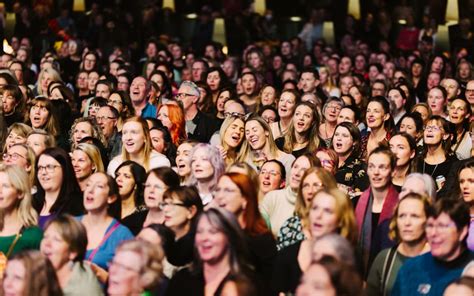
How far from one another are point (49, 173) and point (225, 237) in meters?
2.57

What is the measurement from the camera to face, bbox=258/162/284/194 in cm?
1082

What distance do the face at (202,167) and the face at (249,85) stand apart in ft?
21.0

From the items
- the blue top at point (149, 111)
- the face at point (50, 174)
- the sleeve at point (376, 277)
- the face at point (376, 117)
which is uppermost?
the blue top at point (149, 111)

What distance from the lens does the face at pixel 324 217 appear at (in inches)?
326

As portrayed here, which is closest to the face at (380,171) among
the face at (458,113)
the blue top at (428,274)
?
the blue top at (428,274)

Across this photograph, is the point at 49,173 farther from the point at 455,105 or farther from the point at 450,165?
the point at 455,105

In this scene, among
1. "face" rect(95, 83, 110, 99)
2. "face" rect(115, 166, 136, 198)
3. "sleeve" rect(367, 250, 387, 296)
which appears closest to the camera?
"sleeve" rect(367, 250, 387, 296)

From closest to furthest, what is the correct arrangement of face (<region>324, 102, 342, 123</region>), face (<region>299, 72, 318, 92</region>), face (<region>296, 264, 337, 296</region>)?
face (<region>296, 264, 337, 296</region>)
face (<region>324, 102, 342, 123</region>)
face (<region>299, 72, 318, 92</region>)

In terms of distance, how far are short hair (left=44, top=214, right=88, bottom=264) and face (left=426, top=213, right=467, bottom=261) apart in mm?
2009

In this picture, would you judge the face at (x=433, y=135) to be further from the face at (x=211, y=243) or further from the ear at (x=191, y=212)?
the face at (x=211, y=243)

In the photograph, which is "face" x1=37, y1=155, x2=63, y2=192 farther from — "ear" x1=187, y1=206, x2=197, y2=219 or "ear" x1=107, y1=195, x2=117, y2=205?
"ear" x1=187, y1=206, x2=197, y2=219

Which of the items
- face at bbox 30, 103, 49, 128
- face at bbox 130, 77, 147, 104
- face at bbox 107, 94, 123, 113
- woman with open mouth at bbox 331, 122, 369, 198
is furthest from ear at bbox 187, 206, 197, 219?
face at bbox 130, 77, 147, 104

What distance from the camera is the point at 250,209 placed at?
346 inches

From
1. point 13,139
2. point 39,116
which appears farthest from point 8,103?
point 13,139
